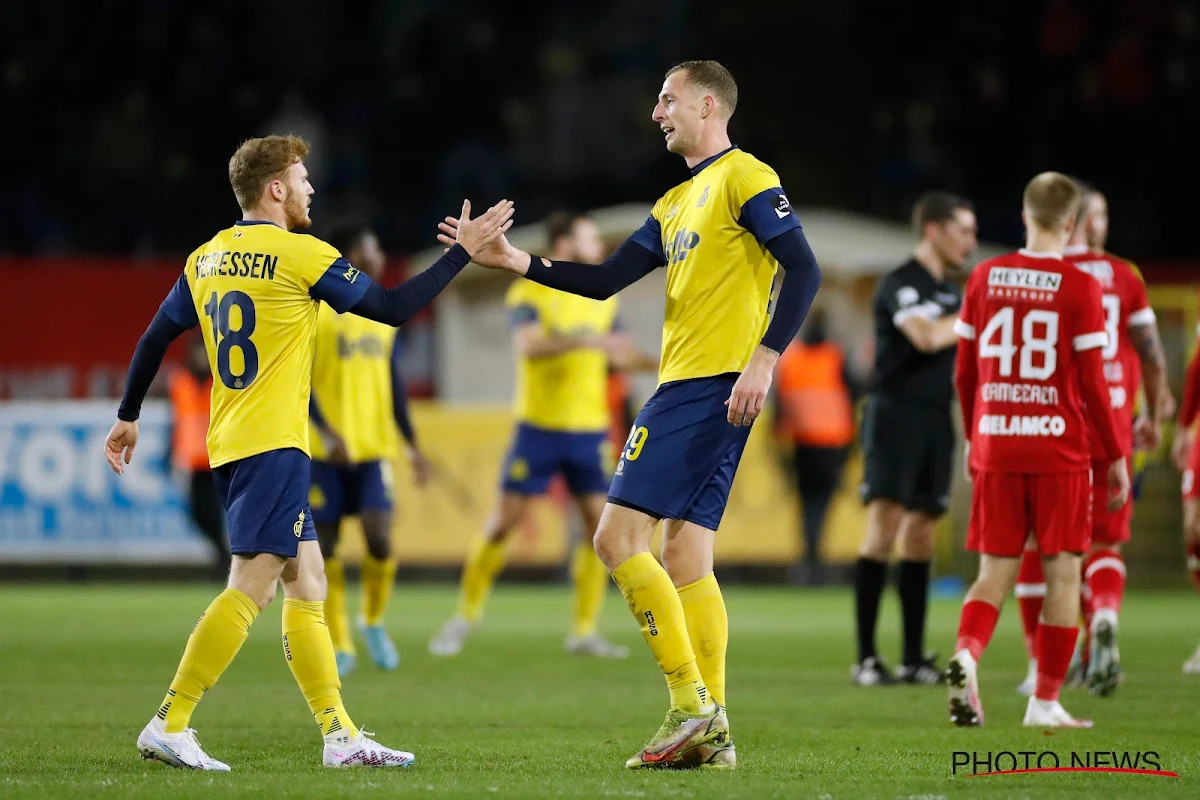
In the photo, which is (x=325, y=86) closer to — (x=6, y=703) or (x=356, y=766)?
(x=6, y=703)

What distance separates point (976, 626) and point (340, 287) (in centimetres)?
303

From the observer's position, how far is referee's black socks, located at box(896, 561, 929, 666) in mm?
9305

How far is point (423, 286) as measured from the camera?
19.6ft

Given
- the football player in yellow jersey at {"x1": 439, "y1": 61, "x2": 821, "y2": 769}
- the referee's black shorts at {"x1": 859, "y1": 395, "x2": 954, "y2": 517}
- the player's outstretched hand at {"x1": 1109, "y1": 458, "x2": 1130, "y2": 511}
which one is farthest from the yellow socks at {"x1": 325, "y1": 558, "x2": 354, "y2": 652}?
the player's outstretched hand at {"x1": 1109, "y1": 458, "x2": 1130, "y2": 511}

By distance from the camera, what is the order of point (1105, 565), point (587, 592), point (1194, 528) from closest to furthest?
1. point (1105, 565)
2. point (1194, 528)
3. point (587, 592)

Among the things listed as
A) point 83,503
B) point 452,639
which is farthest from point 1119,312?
point 83,503

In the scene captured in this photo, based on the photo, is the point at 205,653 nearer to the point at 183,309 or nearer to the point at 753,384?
the point at 183,309

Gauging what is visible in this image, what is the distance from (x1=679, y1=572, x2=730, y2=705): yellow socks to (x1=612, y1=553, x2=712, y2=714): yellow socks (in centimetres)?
18

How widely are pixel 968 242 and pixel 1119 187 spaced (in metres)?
11.8

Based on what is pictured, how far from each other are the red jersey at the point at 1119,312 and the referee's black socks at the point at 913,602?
127 centimetres

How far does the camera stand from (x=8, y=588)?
17344mm

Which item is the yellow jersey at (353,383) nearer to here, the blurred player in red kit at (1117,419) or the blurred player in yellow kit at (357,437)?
the blurred player in yellow kit at (357,437)

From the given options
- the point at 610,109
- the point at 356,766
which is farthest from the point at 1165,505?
the point at 356,766

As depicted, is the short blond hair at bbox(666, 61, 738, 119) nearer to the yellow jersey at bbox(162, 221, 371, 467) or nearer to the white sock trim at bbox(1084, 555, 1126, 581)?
the yellow jersey at bbox(162, 221, 371, 467)
